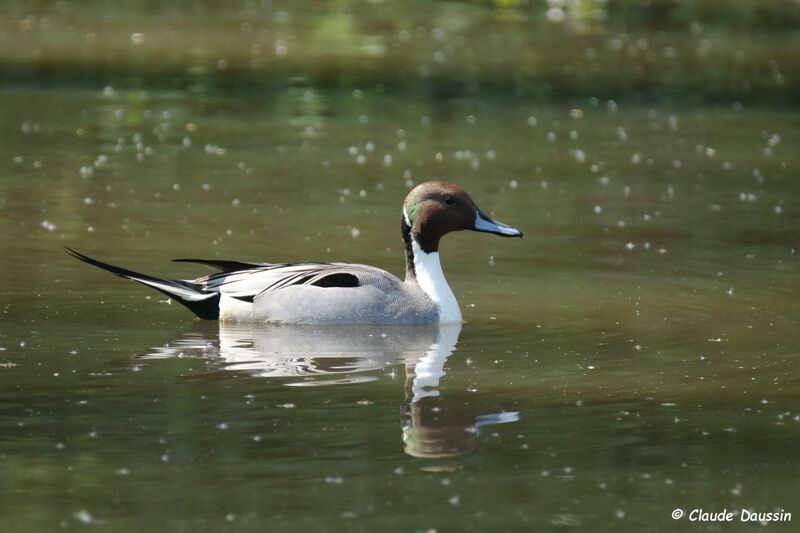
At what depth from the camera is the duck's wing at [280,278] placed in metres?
11.9

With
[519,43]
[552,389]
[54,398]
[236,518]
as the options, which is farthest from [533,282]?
[519,43]

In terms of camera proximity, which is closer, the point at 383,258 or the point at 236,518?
the point at 236,518

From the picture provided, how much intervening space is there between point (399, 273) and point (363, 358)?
9.36ft

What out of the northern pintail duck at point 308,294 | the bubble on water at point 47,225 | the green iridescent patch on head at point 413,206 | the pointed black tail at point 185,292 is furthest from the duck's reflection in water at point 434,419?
the bubble on water at point 47,225

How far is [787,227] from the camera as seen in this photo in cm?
1605

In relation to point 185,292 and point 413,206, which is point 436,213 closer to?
point 413,206

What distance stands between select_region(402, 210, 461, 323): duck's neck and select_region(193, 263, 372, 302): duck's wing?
0.42 m

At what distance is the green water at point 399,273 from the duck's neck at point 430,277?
0.19 metres

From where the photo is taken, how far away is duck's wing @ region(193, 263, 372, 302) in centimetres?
1191

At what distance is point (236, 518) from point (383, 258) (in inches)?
265

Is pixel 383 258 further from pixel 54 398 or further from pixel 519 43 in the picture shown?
pixel 519 43

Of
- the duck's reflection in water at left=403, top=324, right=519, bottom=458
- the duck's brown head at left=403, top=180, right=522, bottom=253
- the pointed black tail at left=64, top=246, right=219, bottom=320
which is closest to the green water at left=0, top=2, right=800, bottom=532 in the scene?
the duck's reflection in water at left=403, top=324, right=519, bottom=458

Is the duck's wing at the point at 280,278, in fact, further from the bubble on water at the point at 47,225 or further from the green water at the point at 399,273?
the bubble on water at the point at 47,225

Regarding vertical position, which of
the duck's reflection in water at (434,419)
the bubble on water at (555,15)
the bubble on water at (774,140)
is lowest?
the duck's reflection in water at (434,419)
